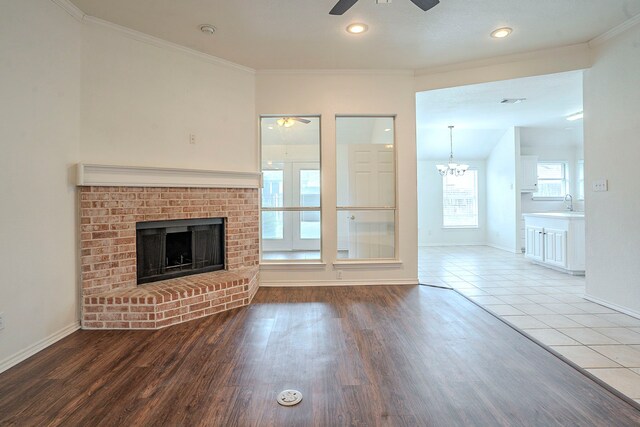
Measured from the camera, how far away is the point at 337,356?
2369 millimetres

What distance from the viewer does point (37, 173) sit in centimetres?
250

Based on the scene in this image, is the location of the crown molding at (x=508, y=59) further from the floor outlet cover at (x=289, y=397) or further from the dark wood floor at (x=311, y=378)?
the floor outlet cover at (x=289, y=397)

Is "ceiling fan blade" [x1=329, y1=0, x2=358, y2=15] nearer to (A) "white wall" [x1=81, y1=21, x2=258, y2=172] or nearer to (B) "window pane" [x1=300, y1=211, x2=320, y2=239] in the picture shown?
(A) "white wall" [x1=81, y1=21, x2=258, y2=172]

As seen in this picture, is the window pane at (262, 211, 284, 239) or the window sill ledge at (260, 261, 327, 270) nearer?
the window sill ledge at (260, 261, 327, 270)

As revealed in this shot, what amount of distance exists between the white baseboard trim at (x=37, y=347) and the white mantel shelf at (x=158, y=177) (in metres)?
1.27

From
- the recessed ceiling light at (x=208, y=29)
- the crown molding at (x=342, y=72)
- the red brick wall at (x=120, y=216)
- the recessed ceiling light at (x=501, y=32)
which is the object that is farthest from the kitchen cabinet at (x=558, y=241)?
the recessed ceiling light at (x=208, y=29)

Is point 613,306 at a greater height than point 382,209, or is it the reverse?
point 382,209

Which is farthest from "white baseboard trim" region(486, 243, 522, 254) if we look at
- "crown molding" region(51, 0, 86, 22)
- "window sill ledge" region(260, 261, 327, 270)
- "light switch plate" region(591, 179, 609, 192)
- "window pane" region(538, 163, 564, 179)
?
"crown molding" region(51, 0, 86, 22)

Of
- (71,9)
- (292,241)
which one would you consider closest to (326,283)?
(292,241)

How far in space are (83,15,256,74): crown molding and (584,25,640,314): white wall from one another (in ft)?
13.2

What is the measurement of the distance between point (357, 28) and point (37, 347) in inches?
154

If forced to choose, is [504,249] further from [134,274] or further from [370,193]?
[134,274]

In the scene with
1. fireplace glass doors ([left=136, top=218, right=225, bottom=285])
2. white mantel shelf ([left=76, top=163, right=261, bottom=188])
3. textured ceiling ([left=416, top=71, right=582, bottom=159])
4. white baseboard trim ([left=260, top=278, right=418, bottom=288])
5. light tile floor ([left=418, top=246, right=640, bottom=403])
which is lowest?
light tile floor ([left=418, top=246, right=640, bottom=403])

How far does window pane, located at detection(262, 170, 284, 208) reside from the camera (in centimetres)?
443
